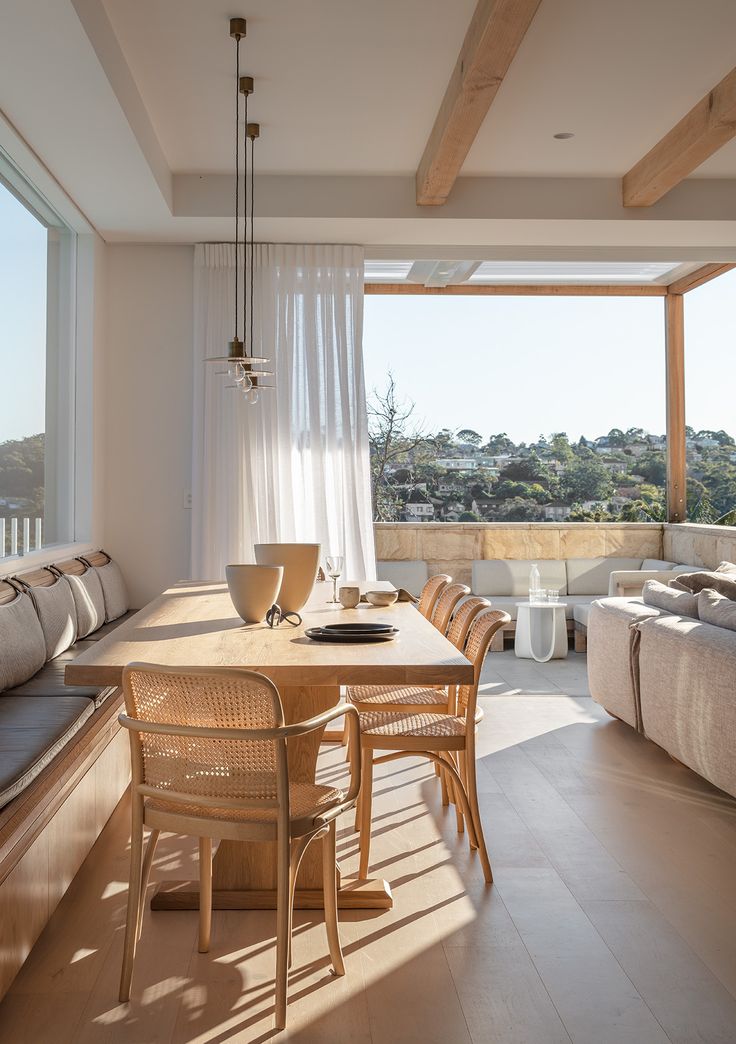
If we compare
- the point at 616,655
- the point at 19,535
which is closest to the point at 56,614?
A: the point at 19,535

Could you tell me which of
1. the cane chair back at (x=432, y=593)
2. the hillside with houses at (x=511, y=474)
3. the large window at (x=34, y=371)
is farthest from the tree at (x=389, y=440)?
the cane chair back at (x=432, y=593)

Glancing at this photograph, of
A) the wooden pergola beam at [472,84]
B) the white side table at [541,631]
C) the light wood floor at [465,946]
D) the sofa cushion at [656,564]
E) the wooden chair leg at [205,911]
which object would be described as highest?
the wooden pergola beam at [472,84]

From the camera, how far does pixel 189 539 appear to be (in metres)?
5.78

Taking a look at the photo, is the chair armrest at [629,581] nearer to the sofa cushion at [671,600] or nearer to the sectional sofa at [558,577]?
the sectional sofa at [558,577]

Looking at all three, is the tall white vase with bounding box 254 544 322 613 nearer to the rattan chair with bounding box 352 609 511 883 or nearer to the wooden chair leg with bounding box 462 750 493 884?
the rattan chair with bounding box 352 609 511 883

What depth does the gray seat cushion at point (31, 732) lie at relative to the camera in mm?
2459

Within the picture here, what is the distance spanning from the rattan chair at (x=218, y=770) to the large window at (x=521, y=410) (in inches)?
240

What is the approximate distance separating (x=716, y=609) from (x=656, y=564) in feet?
12.8

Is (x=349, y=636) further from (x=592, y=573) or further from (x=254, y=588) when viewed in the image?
(x=592, y=573)

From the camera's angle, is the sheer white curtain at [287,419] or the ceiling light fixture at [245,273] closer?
the ceiling light fixture at [245,273]

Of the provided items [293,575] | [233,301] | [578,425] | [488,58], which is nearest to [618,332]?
[578,425]

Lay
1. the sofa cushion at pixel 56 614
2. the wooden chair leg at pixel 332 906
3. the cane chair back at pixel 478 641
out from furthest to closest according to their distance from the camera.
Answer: the sofa cushion at pixel 56 614, the cane chair back at pixel 478 641, the wooden chair leg at pixel 332 906

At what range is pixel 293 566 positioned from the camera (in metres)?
3.25

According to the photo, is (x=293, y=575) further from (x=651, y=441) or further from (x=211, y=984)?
(x=651, y=441)
